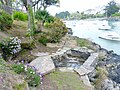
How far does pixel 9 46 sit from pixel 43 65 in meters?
1.56

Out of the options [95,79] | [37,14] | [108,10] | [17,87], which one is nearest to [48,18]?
[37,14]

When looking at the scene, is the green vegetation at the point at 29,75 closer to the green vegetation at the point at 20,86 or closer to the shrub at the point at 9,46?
the green vegetation at the point at 20,86

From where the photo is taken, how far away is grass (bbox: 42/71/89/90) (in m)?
6.30

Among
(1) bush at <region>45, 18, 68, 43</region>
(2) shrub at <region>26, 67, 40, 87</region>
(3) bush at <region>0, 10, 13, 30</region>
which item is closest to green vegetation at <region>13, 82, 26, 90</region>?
(2) shrub at <region>26, 67, 40, 87</region>

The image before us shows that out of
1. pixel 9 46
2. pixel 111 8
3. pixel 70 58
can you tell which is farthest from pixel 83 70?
pixel 111 8

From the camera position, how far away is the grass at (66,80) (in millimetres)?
6299

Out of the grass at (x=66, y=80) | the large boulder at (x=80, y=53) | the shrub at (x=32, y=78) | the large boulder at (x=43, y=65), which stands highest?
the shrub at (x=32, y=78)

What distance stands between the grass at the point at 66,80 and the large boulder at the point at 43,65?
18 centimetres

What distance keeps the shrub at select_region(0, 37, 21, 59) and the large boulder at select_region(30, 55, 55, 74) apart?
80cm

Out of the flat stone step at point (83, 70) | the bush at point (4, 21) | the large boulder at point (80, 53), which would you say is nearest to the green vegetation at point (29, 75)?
the flat stone step at point (83, 70)

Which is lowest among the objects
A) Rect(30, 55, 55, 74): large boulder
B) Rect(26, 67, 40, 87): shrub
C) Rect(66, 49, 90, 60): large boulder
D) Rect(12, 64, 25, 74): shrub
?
Rect(66, 49, 90, 60): large boulder

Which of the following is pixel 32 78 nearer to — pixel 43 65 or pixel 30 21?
pixel 43 65

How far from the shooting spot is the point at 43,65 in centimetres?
755

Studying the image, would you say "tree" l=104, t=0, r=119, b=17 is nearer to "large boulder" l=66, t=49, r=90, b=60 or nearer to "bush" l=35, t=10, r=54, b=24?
"bush" l=35, t=10, r=54, b=24
